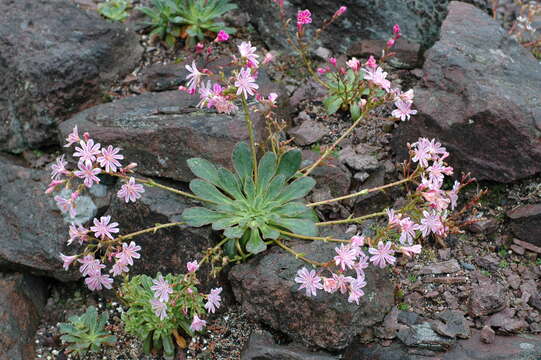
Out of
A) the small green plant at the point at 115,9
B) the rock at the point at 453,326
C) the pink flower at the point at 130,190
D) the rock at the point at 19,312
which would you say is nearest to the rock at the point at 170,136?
the pink flower at the point at 130,190

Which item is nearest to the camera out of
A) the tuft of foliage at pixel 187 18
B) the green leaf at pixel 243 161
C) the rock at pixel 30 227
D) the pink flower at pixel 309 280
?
the pink flower at pixel 309 280

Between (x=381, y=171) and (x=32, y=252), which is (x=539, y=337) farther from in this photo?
(x=32, y=252)

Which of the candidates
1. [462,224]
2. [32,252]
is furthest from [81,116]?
[462,224]

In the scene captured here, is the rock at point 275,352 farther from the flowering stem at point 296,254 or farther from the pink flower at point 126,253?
the pink flower at point 126,253

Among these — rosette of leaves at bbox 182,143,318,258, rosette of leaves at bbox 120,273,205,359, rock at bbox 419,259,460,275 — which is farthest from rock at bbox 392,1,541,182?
rosette of leaves at bbox 120,273,205,359

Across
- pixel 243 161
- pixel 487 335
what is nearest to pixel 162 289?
pixel 243 161

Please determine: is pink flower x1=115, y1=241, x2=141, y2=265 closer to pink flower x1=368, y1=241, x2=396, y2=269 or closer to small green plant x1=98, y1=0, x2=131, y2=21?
pink flower x1=368, y1=241, x2=396, y2=269
